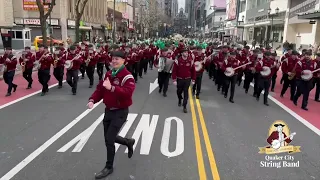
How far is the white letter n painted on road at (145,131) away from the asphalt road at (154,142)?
0.8 inches

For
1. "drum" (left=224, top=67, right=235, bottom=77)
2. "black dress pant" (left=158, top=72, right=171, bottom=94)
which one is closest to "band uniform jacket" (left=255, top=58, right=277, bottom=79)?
"drum" (left=224, top=67, right=235, bottom=77)

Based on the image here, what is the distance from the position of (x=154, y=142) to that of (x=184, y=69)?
3.59m

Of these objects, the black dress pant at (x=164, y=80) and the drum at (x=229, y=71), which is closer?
the drum at (x=229, y=71)

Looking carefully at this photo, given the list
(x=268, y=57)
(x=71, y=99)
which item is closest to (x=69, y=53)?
(x=71, y=99)

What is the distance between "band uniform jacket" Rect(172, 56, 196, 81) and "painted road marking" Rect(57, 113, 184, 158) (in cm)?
157

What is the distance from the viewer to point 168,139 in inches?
282

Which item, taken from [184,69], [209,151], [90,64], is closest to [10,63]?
[90,64]

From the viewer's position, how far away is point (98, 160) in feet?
19.4

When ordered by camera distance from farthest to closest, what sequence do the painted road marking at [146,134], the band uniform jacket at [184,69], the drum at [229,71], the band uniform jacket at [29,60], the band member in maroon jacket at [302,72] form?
the band uniform jacket at [29,60] → the drum at [229,71] → the band member in maroon jacket at [302,72] → the band uniform jacket at [184,69] → the painted road marking at [146,134]

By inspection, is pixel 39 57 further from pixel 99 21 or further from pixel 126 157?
pixel 99 21

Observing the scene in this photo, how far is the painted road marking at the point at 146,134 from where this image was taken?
6461 mm

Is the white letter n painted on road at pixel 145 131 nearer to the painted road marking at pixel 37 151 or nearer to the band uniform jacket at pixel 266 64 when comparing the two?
the painted road marking at pixel 37 151

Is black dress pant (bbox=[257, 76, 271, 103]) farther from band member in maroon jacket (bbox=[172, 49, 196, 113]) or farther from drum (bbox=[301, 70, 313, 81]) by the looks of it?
band member in maroon jacket (bbox=[172, 49, 196, 113])

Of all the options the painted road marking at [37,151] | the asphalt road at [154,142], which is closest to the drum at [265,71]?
the asphalt road at [154,142]
